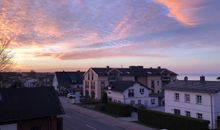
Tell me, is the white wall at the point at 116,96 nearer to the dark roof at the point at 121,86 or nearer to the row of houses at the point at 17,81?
the dark roof at the point at 121,86

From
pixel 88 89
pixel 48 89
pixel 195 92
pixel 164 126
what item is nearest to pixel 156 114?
pixel 164 126

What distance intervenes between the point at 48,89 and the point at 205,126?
18.1 metres

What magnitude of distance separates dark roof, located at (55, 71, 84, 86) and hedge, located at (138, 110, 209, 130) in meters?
57.2

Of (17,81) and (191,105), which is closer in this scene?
(191,105)

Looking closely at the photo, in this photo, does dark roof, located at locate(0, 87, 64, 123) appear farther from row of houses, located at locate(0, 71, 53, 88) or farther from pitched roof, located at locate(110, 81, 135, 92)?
pitched roof, located at locate(110, 81, 135, 92)

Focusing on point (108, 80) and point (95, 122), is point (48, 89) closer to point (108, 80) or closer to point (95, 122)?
point (95, 122)

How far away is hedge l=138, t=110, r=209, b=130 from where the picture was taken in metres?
33.7

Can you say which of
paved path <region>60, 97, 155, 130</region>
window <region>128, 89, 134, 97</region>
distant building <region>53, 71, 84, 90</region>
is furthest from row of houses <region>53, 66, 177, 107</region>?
paved path <region>60, 97, 155, 130</region>

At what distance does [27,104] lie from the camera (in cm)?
2867

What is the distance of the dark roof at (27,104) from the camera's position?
27109mm

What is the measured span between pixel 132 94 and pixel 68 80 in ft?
136

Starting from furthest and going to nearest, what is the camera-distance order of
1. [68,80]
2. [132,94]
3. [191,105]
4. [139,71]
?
[68,80]
[139,71]
[132,94]
[191,105]

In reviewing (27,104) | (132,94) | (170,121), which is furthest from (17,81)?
(170,121)

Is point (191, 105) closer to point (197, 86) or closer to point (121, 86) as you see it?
point (197, 86)
